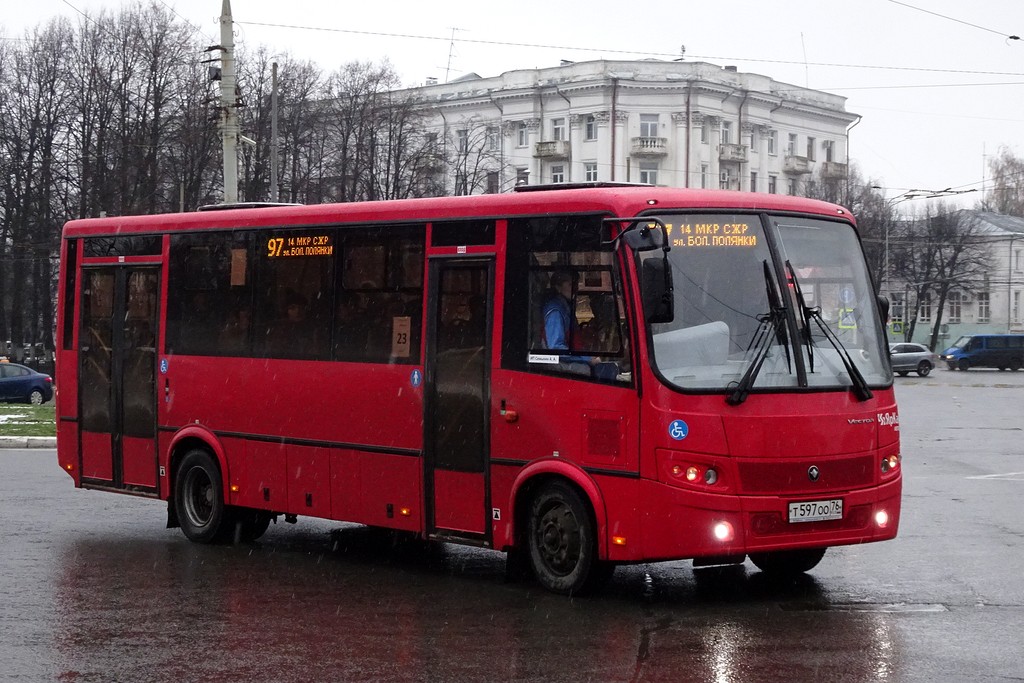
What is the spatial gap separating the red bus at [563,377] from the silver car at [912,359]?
55416 mm

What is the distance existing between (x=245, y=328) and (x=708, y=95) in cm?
7952

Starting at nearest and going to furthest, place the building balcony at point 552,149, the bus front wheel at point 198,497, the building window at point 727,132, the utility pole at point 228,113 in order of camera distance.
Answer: the bus front wheel at point 198,497
the utility pole at point 228,113
the building balcony at point 552,149
the building window at point 727,132

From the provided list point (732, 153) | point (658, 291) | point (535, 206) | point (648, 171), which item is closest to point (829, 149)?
point (732, 153)

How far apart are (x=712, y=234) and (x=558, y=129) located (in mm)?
81996

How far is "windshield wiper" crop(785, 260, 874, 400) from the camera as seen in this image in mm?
9570

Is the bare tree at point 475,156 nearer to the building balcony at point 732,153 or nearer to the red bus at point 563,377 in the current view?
the building balcony at point 732,153

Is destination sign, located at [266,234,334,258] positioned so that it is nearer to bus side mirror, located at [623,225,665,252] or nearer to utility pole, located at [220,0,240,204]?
bus side mirror, located at [623,225,665,252]

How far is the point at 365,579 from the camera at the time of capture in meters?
10.8

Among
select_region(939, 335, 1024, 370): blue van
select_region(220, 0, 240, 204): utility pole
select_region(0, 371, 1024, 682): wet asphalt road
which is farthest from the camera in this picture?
select_region(939, 335, 1024, 370): blue van

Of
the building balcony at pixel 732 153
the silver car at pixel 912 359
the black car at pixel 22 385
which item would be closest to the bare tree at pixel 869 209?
the building balcony at pixel 732 153

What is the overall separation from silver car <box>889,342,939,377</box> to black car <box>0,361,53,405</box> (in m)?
36.5

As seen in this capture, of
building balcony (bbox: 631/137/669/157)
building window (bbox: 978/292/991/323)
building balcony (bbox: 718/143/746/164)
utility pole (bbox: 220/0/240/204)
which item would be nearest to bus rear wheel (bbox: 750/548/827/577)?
utility pole (bbox: 220/0/240/204)

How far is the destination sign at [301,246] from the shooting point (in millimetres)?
11820

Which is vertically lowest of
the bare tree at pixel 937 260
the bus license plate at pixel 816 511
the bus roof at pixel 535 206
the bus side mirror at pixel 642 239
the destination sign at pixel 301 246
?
the bus license plate at pixel 816 511
